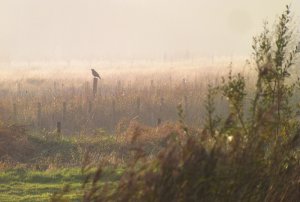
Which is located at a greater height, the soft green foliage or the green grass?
the soft green foliage

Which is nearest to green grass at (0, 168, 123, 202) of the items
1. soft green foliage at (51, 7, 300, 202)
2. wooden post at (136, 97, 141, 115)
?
soft green foliage at (51, 7, 300, 202)

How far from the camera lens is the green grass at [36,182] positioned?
11586 millimetres

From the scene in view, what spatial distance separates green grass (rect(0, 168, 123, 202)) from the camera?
38.0 feet

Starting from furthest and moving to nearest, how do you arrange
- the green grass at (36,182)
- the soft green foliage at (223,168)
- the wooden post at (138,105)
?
1. the wooden post at (138,105)
2. the green grass at (36,182)
3. the soft green foliage at (223,168)

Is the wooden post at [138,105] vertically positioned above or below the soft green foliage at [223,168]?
below

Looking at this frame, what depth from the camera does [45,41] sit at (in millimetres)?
172750

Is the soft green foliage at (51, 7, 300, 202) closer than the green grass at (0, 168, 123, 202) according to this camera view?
Yes

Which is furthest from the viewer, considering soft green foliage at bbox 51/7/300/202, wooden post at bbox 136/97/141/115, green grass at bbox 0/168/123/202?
wooden post at bbox 136/97/141/115

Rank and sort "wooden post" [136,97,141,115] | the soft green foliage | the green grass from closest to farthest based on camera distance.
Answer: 1. the soft green foliage
2. the green grass
3. "wooden post" [136,97,141,115]

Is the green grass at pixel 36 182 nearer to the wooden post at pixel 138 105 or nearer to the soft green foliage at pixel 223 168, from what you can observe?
the soft green foliage at pixel 223 168

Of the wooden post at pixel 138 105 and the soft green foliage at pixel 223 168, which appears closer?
the soft green foliage at pixel 223 168

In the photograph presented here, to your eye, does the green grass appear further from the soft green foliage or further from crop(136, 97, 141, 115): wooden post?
crop(136, 97, 141, 115): wooden post

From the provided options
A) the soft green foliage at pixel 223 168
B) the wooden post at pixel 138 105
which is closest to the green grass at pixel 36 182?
the soft green foliage at pixel 223 168

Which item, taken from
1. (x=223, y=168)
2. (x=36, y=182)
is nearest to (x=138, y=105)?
(x=36, y=182)
